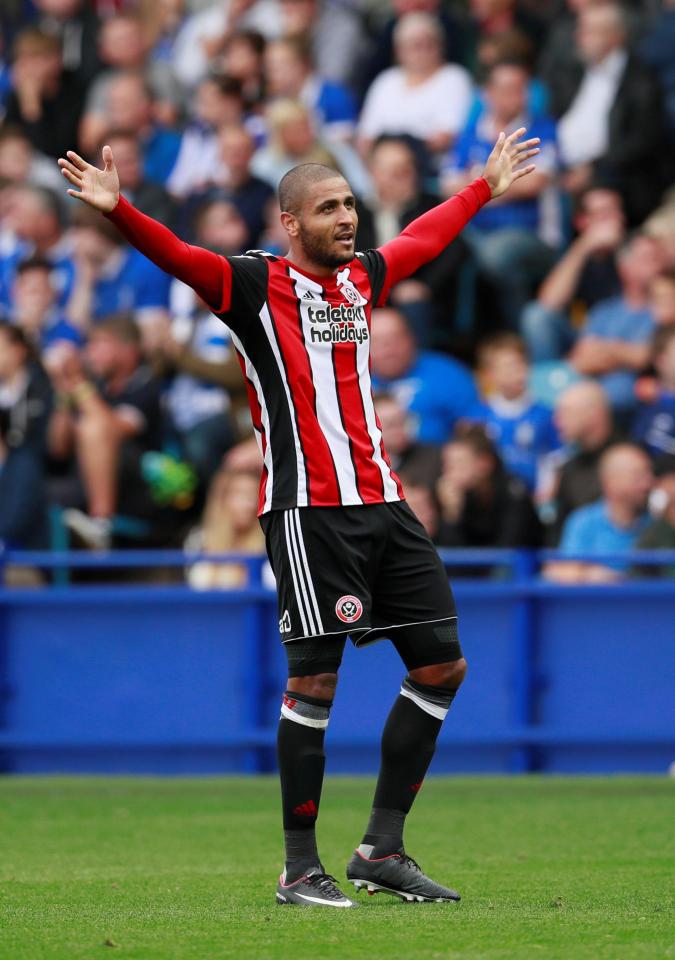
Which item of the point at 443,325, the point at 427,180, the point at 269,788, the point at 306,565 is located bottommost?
the point at 269,788

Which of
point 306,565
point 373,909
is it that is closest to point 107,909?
point 373,909

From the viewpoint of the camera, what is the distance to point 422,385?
1191 centimetres

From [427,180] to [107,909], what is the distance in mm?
8871

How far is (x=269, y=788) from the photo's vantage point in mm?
9742

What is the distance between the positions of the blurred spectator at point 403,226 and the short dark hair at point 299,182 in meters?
7.11

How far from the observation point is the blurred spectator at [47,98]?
1577 centimetres

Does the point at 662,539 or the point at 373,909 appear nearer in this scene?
the point at 373,909

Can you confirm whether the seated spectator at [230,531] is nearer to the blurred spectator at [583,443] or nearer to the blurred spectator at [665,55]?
the blurred spectator at [583,443]

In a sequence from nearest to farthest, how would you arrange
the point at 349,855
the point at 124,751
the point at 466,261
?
the point at 349,855 → the point at 124,751 → the point at 466,261

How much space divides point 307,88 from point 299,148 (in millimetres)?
1081

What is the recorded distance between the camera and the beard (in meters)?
5.37

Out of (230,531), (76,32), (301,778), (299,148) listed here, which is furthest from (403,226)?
(301,778)

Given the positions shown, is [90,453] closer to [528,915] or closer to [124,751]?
[124,751]

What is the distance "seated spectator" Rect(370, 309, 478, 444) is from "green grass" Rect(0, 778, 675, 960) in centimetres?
274
